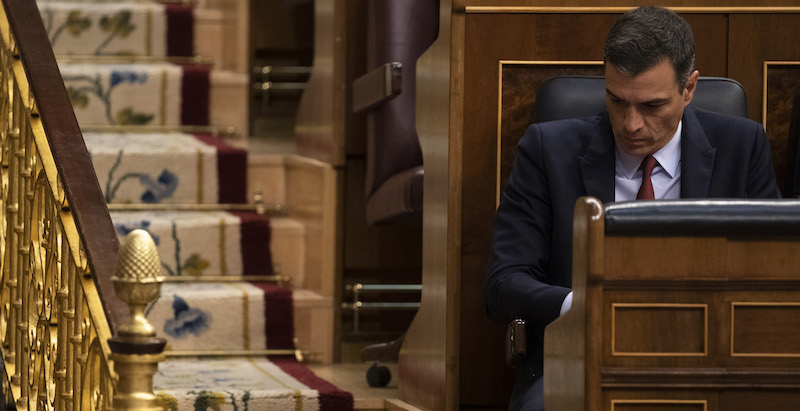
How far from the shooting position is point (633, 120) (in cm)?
198

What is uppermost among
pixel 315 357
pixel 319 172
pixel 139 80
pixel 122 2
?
pixel 122 2

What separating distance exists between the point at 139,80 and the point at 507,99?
171cm

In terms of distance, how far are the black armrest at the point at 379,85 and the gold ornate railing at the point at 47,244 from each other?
0.80 metres

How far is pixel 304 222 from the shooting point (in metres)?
3.45

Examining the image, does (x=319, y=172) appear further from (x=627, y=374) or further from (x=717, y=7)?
(x=627, y=374)

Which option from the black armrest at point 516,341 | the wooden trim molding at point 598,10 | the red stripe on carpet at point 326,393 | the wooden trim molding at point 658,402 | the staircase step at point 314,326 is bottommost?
the red stripe on carpet at point 326,393

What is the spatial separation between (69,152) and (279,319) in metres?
1.16

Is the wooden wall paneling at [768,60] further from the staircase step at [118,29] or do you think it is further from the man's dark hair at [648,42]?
the staircase step at [118,29]

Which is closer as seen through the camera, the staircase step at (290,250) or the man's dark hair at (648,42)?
the man's dark hair at (648,42)

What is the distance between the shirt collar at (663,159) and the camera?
207 centimetres

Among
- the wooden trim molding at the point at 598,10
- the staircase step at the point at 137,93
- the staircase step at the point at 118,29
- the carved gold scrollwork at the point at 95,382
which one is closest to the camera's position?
the carved gold scrollwork at the point at 95,382

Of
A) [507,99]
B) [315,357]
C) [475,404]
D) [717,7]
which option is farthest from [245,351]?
[717,7]

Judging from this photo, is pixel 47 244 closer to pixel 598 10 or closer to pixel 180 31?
pixel 598 10

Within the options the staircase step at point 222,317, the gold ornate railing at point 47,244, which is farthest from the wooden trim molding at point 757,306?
the staircase step at point 222,317
